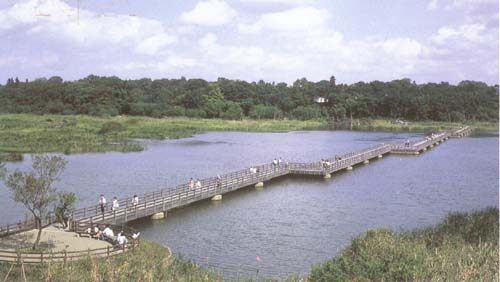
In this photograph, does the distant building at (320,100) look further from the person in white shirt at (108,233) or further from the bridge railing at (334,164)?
the person in white shirt at (108,233)

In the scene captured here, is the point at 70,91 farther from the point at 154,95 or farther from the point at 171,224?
the point at 171,224

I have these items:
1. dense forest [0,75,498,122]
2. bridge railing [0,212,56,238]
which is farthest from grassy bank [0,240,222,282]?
dense forest [0,75,498,122]

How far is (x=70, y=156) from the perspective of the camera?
64562 mm

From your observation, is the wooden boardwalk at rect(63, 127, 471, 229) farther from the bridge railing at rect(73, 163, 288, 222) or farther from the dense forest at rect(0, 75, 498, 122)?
the dense forest at rect(0, 75, 498, 122)

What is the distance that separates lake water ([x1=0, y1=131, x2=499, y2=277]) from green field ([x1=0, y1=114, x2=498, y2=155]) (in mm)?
7240

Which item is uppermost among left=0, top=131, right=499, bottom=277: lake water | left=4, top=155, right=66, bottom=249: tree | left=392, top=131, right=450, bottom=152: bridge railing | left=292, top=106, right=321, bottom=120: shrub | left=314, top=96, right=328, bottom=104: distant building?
left=314, top=96, right=328, bottom=104: distant building

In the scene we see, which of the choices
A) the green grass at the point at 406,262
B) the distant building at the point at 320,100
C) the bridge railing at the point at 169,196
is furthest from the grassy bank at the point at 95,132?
the green grass at the point at 406,262

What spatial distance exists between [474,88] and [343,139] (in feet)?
349

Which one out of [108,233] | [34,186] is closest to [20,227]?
[34,186]

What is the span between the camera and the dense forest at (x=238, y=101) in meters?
139

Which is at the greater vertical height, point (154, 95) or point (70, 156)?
point (154, 95)

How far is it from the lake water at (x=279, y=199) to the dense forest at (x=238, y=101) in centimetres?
6602

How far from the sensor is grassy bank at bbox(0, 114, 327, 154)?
232ft

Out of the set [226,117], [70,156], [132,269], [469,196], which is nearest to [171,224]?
[132,269]
